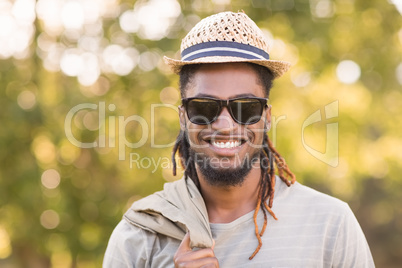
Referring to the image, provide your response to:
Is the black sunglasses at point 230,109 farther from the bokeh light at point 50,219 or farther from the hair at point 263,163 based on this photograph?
the bokeh light at point 50,219

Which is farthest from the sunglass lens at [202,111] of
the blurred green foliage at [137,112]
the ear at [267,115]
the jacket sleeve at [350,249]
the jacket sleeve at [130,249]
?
the blurred green foliage at [137,112]

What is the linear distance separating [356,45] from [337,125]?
1.14 m

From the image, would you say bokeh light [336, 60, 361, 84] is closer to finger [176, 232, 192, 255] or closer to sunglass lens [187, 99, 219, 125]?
sunglass lens [187, 99, 219, 125]

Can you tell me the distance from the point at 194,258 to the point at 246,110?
2.70 ft

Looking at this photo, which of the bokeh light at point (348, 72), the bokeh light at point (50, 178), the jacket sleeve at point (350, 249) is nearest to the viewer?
the jacket sleeve at point (350, 249)

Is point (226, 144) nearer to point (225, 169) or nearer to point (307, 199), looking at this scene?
point (225, 169)

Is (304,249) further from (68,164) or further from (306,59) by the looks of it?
(68,164)

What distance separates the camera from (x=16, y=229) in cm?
723

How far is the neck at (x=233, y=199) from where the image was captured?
289cm

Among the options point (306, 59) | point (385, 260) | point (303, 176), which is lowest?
point (385, 260)

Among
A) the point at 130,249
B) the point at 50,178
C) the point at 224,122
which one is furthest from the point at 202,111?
the point at 50,178

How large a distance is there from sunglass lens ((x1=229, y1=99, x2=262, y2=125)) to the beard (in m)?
0.19

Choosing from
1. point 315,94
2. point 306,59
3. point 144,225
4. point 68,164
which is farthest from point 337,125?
point 144,225

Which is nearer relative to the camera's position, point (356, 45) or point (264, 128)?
point (264, 128)
